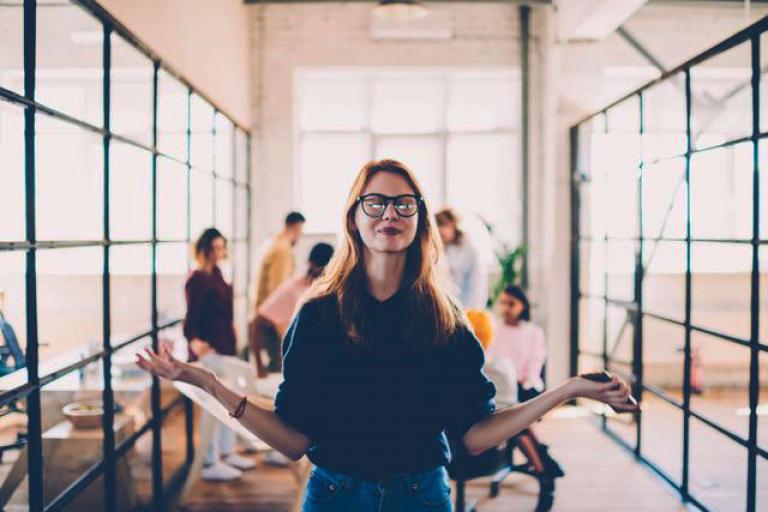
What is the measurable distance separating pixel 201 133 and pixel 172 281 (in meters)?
0.89

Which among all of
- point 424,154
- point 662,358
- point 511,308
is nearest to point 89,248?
point 511,308

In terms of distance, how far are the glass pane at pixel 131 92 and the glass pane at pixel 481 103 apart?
3.86 meters

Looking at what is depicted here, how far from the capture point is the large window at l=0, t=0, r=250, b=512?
196cm

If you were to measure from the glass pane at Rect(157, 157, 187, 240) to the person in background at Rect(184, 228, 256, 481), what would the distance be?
0.16 meters

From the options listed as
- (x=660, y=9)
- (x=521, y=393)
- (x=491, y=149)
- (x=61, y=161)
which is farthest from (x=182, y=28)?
(x=660, y=9)

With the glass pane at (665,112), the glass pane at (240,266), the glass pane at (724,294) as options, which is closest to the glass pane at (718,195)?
the glass pane at (724,294)

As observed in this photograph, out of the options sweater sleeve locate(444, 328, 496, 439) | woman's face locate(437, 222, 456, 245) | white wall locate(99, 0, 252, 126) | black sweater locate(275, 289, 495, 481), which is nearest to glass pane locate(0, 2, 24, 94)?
white wall locate(99, 0, 252, 126)

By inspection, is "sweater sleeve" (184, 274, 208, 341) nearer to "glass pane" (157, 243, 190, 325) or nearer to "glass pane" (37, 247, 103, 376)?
"glass pane" (157, 243, 190, 325)

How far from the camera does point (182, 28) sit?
12.3ft

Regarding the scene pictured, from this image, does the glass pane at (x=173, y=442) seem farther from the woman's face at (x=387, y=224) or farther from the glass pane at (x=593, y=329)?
the glass pane at (x=593, y=329)

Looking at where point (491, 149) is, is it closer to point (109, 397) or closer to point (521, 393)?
point (521, 393)

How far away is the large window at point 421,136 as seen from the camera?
6.54 metres

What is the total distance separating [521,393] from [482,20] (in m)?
3.73

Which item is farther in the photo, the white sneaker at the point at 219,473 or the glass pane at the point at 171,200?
the white sneaker at the point at 219,473
